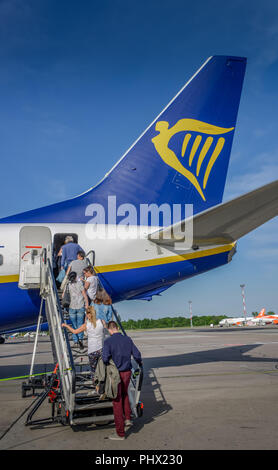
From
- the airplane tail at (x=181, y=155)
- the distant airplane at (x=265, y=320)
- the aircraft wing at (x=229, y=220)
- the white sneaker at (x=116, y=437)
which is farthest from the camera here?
the distant airplane at (x=265, y=320)

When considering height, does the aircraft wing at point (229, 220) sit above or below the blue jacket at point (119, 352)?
above

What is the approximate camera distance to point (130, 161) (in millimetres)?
12312

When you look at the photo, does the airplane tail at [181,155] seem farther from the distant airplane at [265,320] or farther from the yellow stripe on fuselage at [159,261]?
the distant airplane at [265,320]

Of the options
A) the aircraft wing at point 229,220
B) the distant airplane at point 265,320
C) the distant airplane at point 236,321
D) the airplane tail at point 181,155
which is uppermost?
the airplane tail at point 181,155

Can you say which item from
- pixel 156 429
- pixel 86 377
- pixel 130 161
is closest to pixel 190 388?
pixel 86 377

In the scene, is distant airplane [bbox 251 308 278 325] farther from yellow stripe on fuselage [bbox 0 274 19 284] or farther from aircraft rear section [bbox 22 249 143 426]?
aircraft rear section [bbox 22 249 143 426]

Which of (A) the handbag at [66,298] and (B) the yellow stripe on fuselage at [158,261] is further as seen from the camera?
(B) the yellow stripe on fuselage at [158,261]

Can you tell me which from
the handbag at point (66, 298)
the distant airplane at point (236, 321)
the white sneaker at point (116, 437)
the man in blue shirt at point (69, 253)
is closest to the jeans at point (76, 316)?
the handbag at point (66, 298)

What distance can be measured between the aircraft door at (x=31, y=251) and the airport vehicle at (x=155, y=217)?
0.03 m

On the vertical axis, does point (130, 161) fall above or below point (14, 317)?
above

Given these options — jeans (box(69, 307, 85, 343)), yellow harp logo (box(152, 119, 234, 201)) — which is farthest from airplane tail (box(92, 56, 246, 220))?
jeans (box(69, 307, 85, 343))

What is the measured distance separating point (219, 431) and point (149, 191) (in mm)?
7610

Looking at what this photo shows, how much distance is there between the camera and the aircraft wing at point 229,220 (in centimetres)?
819
